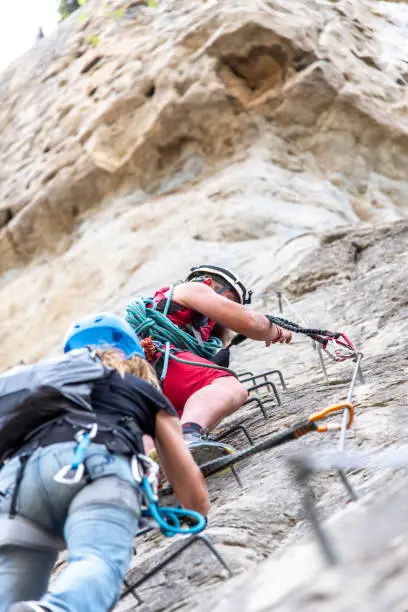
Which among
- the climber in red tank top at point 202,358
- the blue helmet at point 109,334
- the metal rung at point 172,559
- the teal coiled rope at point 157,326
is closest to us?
the metal rung at point 172,559

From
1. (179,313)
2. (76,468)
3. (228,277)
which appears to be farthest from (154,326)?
(76,468)

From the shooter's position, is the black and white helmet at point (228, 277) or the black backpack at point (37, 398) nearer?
the black backpack at point (37, 398)

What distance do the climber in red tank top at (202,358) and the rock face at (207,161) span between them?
2285 mm

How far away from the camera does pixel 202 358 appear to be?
4035 mm

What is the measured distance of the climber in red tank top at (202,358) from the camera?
11.9ft

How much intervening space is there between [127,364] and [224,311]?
135 centimetres

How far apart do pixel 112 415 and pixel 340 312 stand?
12.2 ft

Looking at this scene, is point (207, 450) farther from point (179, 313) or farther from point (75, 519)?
point (75, 519)

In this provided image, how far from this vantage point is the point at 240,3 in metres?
9.98

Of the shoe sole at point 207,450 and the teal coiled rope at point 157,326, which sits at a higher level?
the teal coiled rope at point 157,326

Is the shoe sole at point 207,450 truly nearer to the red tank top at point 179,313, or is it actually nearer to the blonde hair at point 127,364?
the blonde hair at point 127,364

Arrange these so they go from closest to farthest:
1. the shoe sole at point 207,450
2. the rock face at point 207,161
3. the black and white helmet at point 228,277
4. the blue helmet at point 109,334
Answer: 1. the blue helmet at point 109,334
2. the shoe sole at point 207,450
3. the black and white helmet at point 228,277
4. the rock face at point 207,161

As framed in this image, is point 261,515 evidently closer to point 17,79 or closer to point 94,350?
point 94,350

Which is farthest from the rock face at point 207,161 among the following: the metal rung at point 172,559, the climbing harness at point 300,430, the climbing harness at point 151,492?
the climbing harness at point 151,492
